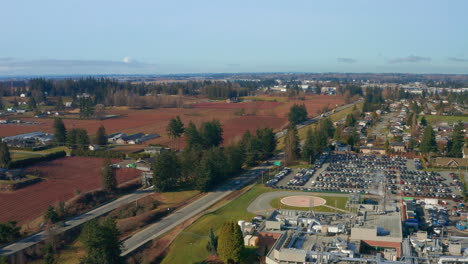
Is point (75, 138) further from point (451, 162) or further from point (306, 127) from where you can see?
point (451, 162)

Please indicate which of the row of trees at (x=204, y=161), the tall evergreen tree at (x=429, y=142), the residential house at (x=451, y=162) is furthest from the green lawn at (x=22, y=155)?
the residential house at (x=451, y=162)

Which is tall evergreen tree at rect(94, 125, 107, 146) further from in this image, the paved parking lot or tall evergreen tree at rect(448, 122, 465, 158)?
tall evergreen tree at rect(448, 122, 465, 158)

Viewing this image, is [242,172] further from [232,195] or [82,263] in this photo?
[82,263]

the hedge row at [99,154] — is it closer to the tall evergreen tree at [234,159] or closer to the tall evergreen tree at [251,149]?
the tall evergreen tree at [234,159]

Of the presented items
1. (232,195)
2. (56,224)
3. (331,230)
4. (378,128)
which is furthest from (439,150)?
(56,224)

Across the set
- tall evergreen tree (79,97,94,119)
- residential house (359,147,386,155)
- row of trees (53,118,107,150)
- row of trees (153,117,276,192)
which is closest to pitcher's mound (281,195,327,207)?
row of trees (153,117,276,192)

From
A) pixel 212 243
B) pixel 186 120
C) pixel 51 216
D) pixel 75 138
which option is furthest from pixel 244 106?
pixel 212 243
